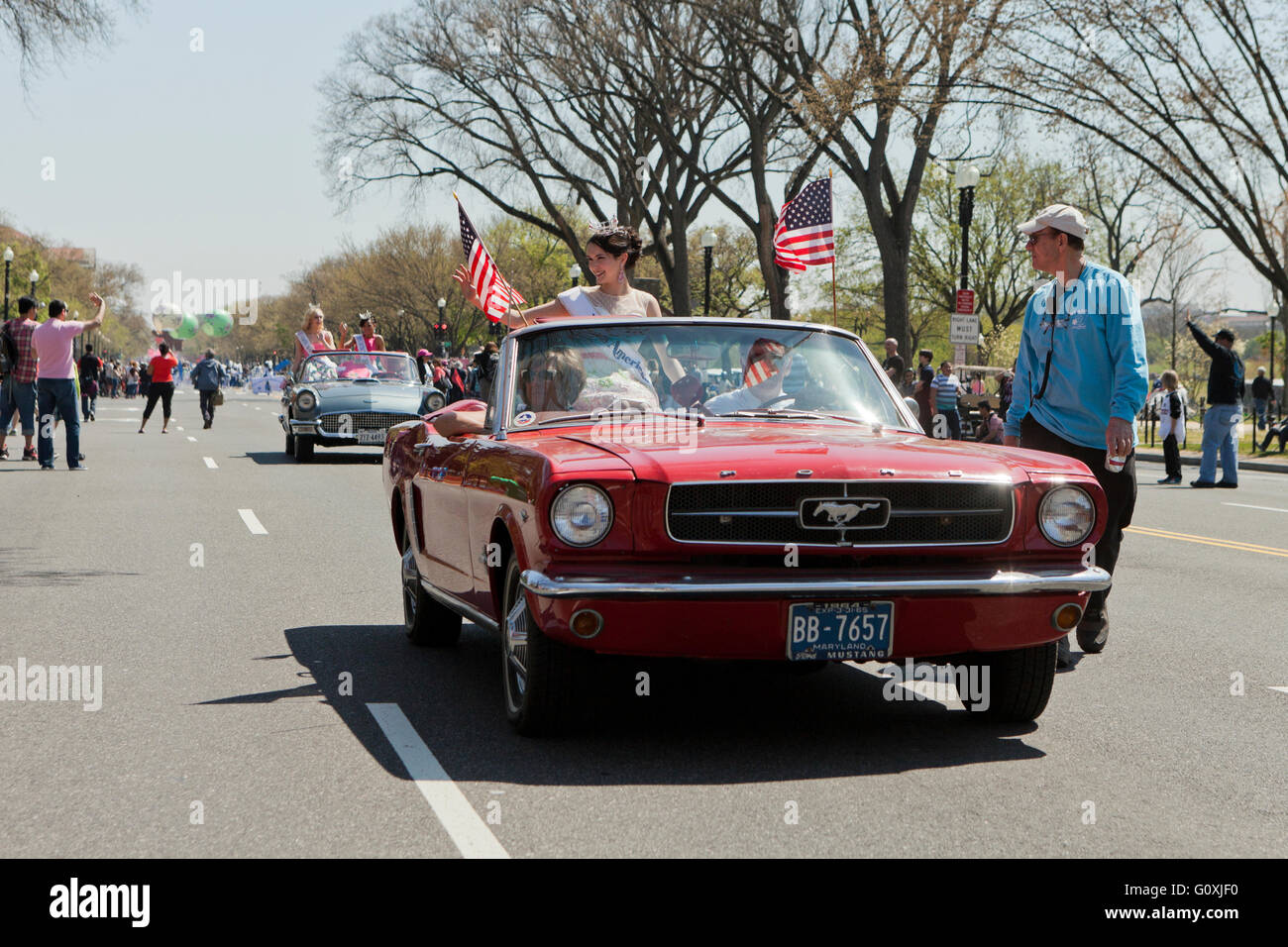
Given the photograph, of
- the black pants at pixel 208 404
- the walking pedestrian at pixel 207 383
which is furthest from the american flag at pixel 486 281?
the walking pedestrian at pixel 207 383

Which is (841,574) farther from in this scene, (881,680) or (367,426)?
(367,426)

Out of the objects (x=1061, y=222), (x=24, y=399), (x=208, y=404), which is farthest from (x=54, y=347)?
(x=208, y=404)

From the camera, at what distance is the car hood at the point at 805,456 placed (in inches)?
200

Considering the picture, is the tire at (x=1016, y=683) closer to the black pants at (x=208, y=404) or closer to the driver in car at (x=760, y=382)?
the driver in car at (x=760, y=382)

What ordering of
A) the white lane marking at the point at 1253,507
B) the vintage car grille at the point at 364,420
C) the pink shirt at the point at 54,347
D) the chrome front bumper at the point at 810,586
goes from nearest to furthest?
the chrome front bumper at the point at 810,586 < the white lane marking at the point at 1253,507 < the pink shirt at the point at 54,347 < the vintage car grille at the point at 364,420

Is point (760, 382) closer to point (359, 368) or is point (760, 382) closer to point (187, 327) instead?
point (359, 368)

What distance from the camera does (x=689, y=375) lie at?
6.37 meters

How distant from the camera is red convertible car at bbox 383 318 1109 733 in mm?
4961

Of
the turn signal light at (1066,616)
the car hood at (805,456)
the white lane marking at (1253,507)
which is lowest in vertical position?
the white lane marking at (1253,507)

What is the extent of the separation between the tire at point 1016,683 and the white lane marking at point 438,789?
1.99 meters

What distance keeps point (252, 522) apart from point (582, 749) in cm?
867

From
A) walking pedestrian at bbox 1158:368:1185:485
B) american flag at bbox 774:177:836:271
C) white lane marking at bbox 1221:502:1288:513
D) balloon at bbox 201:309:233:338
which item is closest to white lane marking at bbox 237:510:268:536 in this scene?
white lane marking at bbox 1221:502:1288:513
